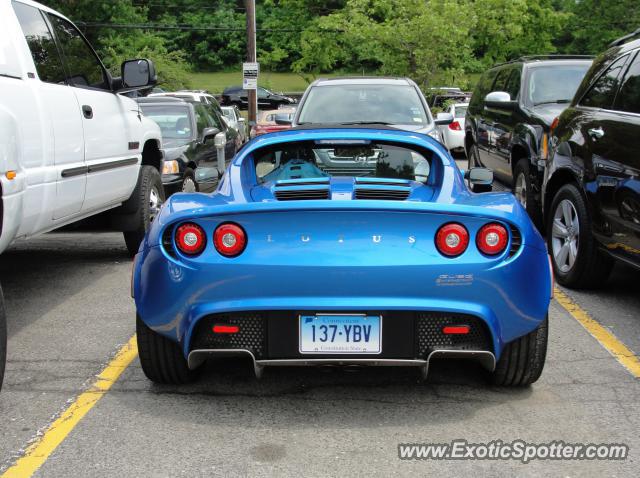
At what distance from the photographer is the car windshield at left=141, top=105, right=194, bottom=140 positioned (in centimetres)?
1173

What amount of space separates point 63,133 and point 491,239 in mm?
3236

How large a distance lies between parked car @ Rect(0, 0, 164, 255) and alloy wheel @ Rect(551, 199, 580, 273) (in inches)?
140

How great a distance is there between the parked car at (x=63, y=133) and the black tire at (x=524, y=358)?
9.16 feet

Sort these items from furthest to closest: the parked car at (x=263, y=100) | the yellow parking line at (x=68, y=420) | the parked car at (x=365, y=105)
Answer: the parked car at (x=263, y=100) < the parked car at (x=365, y=105) < the yellow parking line at (x=68, y=420)

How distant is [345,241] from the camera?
3.75m

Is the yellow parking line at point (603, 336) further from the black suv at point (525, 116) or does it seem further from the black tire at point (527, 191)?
the black suv at point (525, 116)

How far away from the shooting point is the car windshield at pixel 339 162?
4.86 metres

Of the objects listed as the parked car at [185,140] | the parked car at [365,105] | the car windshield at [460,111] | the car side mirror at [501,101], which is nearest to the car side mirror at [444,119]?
the parked car at [365,105]

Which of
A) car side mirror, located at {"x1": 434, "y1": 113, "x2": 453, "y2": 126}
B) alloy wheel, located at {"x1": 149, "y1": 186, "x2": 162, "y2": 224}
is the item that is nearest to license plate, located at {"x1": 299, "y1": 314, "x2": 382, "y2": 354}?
alloy wheel, located at {"x1": 149, "y1": 186, "x2": 162, "y2": 224}

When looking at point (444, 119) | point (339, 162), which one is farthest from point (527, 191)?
point (339, 162)

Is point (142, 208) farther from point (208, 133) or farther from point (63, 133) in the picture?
point (208, 133)

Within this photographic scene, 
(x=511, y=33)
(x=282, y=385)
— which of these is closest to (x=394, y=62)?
(x=511, y=33)

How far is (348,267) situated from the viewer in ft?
12.1

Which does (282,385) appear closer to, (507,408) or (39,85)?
(507,408)
